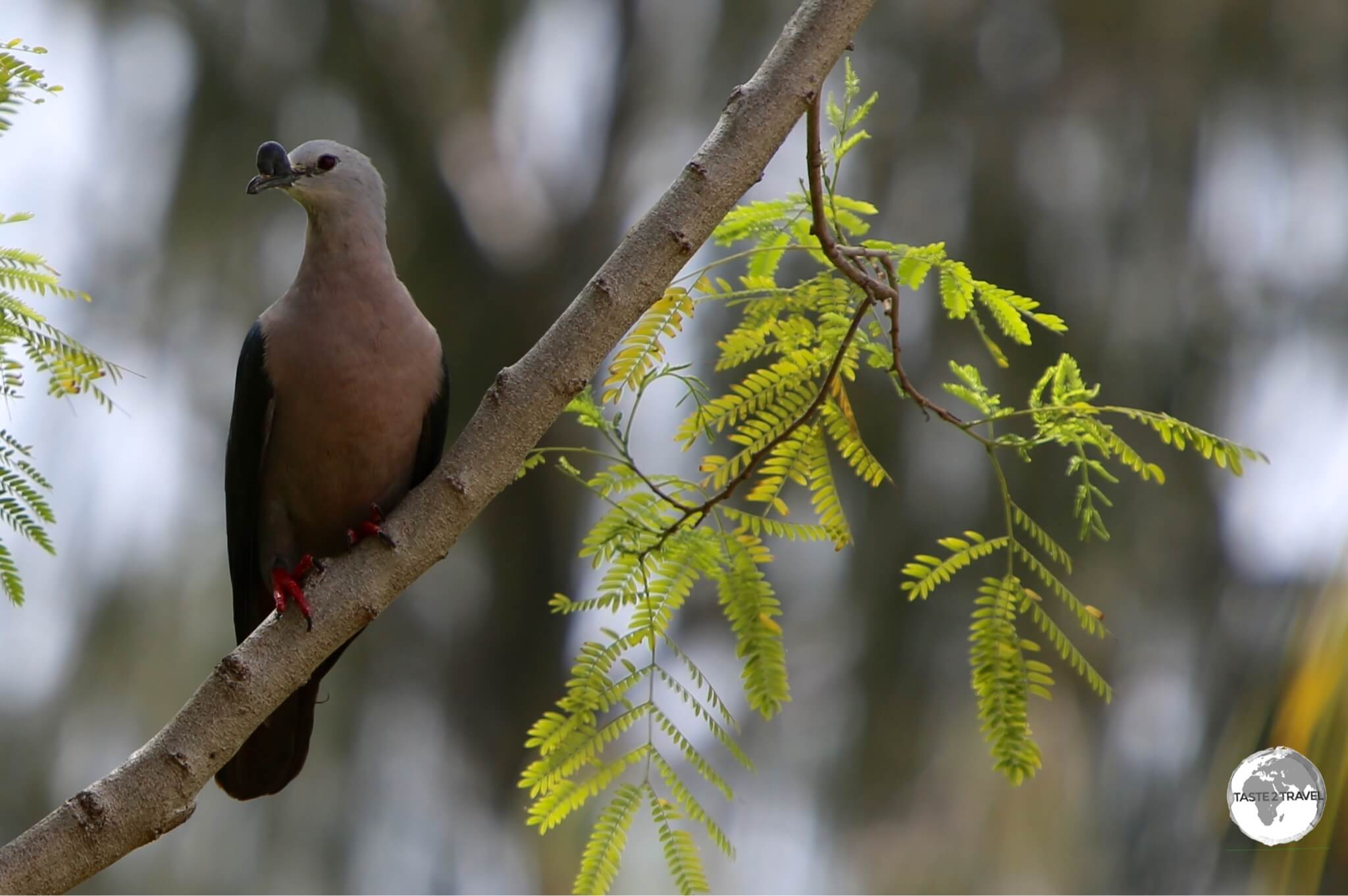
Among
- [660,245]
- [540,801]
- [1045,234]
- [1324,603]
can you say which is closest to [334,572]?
[540,801]

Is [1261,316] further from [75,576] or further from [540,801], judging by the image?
[75,576]

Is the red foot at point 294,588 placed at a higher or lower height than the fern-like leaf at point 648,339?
lower

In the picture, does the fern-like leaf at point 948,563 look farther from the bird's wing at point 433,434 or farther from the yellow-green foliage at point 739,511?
the bird's wing at point 433,434

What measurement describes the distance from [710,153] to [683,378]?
19.9 inches

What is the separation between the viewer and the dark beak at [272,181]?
10.7 ft

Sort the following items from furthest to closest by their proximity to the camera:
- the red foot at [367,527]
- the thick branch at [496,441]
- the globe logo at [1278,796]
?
the globe logo at [1278,796] → the red foot at [367,527] → the thick branch at [496,441]

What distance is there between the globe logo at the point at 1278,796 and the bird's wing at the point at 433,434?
8.92 feet

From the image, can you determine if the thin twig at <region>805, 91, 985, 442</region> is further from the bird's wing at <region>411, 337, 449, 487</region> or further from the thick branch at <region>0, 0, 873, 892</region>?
the bird's wing at <region>411, 337, 449, 487</region>

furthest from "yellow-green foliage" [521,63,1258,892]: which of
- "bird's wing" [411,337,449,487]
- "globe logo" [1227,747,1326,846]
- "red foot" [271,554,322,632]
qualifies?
"globe logo" [1227,747,1326,846]

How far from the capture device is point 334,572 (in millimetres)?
2346

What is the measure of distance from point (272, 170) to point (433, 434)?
2.58 ft

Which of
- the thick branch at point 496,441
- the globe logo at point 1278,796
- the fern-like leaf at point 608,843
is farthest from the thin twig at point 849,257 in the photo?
the globe logo at point 1278,796

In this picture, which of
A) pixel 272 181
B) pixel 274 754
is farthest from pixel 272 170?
pixel 274 754

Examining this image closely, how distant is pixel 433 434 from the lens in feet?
11.1
